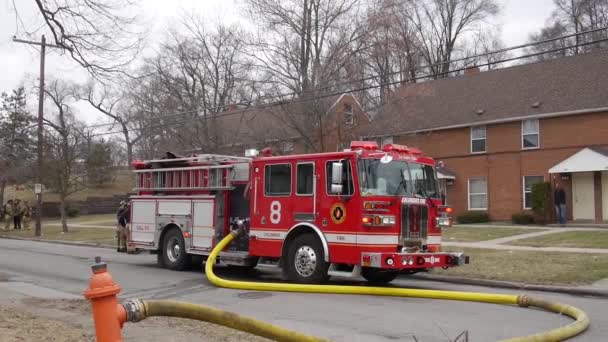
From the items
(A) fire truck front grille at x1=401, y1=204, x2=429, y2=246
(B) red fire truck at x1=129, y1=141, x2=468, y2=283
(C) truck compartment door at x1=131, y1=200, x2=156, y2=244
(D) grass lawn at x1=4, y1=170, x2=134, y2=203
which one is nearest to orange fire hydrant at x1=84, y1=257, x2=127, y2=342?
(B) red fire truck at x1=129, y1=141, x2=468, y2=283

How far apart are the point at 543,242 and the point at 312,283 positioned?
33.2 feet

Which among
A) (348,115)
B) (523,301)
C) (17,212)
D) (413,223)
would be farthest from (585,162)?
(17,212)

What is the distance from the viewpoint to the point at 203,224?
1416cm

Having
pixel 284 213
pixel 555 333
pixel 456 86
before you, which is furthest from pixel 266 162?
pixel 456 86

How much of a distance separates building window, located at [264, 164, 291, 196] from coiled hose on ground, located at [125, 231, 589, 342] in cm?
140

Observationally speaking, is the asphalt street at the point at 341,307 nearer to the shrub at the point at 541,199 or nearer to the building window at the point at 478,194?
the shrub at the point at 541,199

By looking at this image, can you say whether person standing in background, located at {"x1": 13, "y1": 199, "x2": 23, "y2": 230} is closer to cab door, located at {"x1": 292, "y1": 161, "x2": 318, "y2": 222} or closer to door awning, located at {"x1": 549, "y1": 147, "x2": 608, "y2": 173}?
door awning, located at {"x1": 549, "y1": 147, "x2": 608, "y2": 173}

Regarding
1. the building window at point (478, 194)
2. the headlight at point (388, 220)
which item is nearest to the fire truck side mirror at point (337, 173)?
the headlight at point (388, 220)

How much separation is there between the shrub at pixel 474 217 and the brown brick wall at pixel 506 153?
20.5 inches

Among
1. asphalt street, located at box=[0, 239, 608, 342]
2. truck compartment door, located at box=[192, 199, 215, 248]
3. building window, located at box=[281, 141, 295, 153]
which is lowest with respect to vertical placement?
asphalt street, located at box=[0, 239, 608, 342]

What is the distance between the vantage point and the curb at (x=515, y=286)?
11375mm

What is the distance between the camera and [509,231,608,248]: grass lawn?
17953 mm

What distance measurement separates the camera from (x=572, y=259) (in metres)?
14.8

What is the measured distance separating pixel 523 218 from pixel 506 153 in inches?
141
